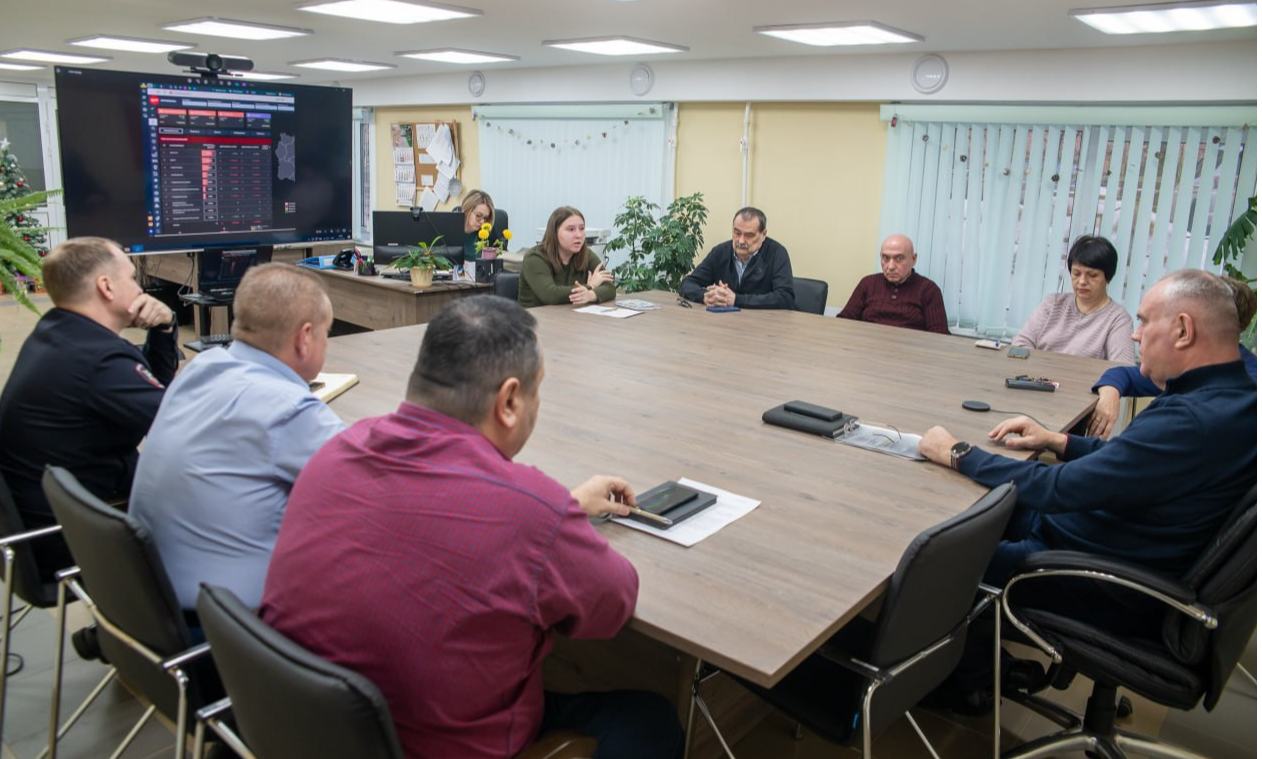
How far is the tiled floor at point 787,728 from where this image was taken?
2301 millimetres

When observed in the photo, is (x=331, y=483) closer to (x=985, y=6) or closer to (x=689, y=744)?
(x=689, y=744)

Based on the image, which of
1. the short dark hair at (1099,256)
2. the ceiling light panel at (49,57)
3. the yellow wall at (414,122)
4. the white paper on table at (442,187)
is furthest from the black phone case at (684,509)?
the ceiling light panel at (49,57)

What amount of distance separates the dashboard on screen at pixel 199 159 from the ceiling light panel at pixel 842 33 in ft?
7.92

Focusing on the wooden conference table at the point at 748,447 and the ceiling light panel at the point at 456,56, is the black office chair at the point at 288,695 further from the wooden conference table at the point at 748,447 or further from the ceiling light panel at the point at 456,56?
the ceiling light panel at the point at 456,56

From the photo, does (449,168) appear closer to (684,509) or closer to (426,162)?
(426,162)

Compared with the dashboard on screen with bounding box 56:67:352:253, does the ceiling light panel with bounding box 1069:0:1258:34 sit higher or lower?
higher

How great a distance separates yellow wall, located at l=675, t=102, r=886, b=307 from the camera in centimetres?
605

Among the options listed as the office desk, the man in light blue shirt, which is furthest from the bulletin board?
the man in light blue shirt

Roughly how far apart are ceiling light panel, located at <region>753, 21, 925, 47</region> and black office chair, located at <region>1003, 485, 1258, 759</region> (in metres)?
3.33

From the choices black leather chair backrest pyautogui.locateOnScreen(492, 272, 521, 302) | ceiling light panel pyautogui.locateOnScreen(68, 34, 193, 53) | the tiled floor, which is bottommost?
the tiled floor

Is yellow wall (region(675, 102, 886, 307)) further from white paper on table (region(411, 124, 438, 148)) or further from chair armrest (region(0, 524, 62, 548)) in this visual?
chair armrest (region(0, 524, 62, 548))

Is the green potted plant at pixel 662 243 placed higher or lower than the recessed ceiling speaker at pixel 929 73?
lower

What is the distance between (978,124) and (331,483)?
5152 millimetres

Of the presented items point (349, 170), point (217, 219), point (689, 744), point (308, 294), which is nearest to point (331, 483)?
point (308, 294)
